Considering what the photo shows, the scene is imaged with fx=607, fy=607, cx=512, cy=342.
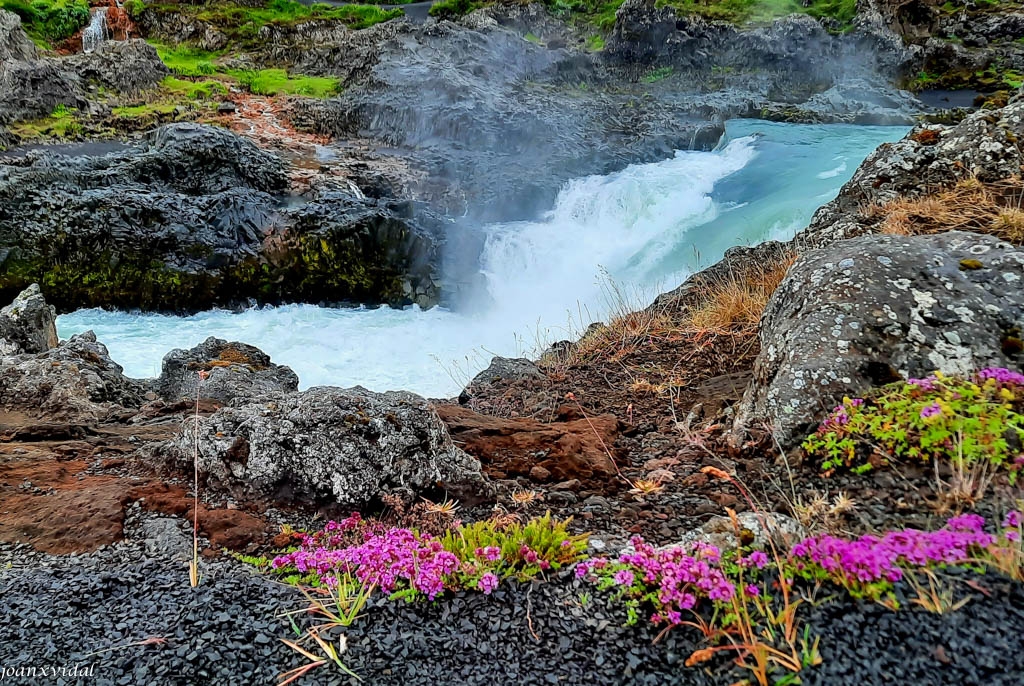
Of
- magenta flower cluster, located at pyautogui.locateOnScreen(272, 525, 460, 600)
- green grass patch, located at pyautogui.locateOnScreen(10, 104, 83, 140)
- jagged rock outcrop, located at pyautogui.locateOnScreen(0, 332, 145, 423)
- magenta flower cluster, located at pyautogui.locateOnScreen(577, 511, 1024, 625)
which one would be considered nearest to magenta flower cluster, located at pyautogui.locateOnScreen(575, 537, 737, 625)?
magenta flower cluster, located at pyautogui.locateOnScreen(577, 511, 1024, 625)

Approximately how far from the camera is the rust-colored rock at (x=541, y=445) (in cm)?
338

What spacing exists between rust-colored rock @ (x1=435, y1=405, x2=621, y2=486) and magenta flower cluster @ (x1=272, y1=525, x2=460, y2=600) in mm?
1063

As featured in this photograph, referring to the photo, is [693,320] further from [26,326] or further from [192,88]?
[192,88]

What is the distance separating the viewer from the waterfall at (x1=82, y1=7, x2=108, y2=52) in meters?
26.0

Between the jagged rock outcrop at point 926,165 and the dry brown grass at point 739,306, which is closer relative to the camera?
the dry brown grass at point 739,306

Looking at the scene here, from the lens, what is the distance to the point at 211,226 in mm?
11312

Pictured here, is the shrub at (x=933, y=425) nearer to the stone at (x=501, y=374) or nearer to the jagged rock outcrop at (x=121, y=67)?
the stone at (x=501, y=374)

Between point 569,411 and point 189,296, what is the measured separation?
9.12 metres

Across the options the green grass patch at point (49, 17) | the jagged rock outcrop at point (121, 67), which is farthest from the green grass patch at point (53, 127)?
the green grass patch at point (49, 17)

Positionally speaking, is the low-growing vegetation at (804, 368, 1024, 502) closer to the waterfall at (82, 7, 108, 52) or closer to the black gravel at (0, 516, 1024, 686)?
the black gravel at (0, 516, 1024, 686)

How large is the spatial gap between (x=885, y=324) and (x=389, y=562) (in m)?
2.82

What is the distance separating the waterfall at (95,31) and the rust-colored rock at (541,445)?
30318 mm

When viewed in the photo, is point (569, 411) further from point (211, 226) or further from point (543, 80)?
point (543, 80)

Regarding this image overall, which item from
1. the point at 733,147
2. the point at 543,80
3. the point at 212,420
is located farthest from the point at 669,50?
the point at 212,420
